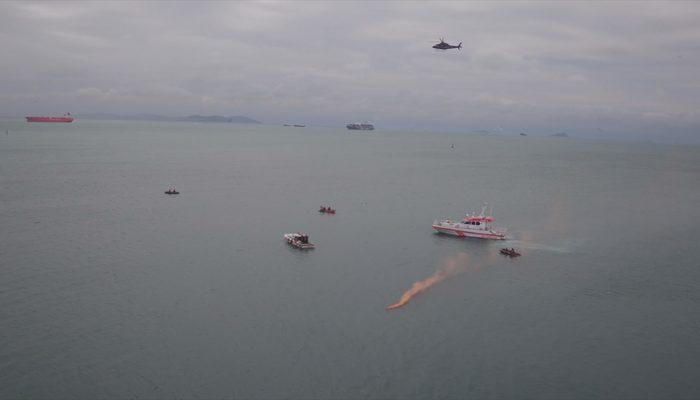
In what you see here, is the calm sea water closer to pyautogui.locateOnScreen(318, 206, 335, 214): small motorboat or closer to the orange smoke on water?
the orange smoke on water

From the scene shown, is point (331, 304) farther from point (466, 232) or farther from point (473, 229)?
point (473, 229)

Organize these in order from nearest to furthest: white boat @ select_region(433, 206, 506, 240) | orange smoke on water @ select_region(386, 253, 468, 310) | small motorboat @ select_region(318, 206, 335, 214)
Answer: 1. orange smoke on water @ select_region(386, 253, 468, 310)
2. white boat @ select_region(433, 206, 506, 240)
3. small motorboat @ select_region(318, 206, 335, 214)

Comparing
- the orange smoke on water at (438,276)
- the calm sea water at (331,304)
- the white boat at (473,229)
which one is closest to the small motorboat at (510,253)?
the calm sea water at (331,304)

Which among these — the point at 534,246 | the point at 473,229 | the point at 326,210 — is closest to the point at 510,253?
the point at 534,246

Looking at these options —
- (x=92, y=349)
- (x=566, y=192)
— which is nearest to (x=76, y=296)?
(x=92, y=349)

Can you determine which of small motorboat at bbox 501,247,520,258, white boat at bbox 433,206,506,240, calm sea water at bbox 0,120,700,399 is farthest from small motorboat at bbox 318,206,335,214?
small motorboat at bbox 501,247,520,258

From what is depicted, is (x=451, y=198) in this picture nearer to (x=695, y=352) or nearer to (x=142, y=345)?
(x=695, y=352)

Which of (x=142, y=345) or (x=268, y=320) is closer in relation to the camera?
(x=142, y=345)
